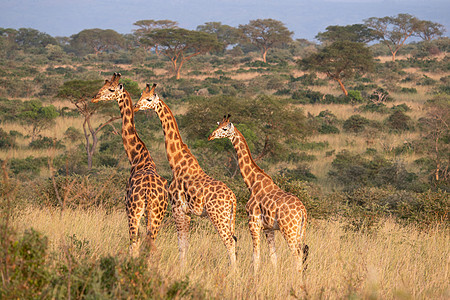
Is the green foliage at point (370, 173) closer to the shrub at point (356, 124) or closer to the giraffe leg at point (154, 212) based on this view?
the shrub at point (356, 124)

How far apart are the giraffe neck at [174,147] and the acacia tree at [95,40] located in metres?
79.1

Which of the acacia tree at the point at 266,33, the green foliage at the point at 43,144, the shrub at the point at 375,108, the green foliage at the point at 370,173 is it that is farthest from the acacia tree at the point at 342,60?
the acacia tree at the point at 266,33

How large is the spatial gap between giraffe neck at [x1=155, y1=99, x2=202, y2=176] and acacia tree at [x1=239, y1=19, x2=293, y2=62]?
62.0 meters

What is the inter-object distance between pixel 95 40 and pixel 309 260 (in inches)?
3223

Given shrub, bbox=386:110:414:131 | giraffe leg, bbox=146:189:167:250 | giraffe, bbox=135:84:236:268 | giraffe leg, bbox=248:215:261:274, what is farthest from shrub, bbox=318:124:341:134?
giraffe leg, bbox=146:189:167:250

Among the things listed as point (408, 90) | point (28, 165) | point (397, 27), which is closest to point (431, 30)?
point (397, 27)

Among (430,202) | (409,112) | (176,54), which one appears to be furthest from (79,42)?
(430,202)

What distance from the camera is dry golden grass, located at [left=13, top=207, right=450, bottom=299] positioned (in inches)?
198

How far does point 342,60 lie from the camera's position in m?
37.5

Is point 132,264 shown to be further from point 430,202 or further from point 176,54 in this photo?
point 176,54

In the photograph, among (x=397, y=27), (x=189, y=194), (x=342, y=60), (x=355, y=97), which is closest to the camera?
(x=189, y=194)

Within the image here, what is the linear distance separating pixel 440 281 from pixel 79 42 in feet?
275

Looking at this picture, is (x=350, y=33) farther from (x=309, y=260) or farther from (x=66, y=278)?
(x=66, y=278)

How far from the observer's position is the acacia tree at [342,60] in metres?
37.3
